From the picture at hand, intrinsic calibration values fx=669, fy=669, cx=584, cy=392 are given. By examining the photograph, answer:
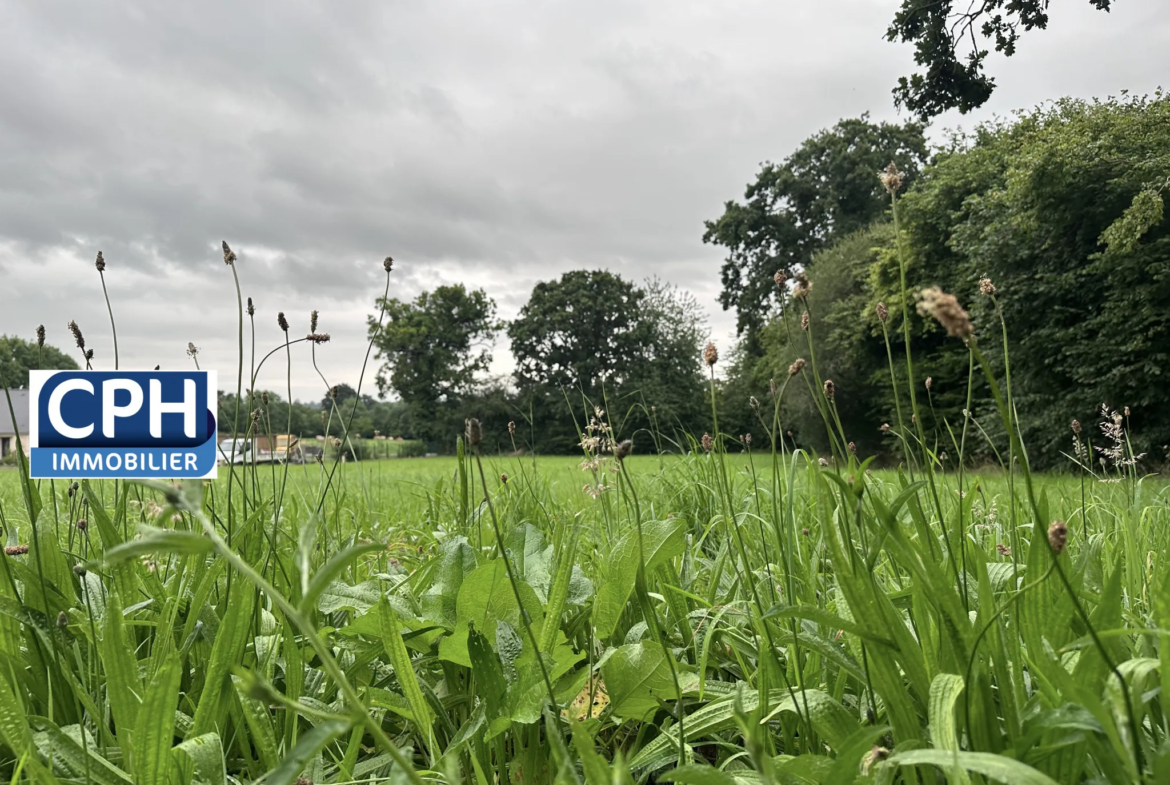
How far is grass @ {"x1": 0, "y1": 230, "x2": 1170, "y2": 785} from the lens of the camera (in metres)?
0.66

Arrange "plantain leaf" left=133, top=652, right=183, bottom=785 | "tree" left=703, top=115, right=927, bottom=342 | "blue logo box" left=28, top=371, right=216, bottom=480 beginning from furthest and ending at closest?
"tree" left=703, top=115, right=927, bottom=342, "blue logo box" left=28, top=371, right=216, bottom=480, "plantain leaf" left=133, top=652, right=183, bottom=785

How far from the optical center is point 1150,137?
1051 centimetres

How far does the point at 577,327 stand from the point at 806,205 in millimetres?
13899

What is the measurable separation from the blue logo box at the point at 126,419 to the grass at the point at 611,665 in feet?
3.56

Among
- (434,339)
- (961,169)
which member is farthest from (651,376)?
(961,169)

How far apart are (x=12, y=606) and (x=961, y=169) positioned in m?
17.6

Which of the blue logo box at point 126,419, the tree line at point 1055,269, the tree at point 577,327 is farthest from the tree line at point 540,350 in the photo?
the blue logo box at point 126,419

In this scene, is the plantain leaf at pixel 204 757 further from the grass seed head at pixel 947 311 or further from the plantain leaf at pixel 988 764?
the grass seed head at pixel 947 311

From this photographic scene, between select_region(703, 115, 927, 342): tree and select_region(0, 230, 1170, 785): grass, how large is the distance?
2849 centimetres

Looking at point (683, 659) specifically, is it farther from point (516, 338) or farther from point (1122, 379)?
point (516, 338)

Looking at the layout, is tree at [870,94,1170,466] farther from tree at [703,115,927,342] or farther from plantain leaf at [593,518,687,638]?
tree at [703,115,927,342]

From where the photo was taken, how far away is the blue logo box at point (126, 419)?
2.45m

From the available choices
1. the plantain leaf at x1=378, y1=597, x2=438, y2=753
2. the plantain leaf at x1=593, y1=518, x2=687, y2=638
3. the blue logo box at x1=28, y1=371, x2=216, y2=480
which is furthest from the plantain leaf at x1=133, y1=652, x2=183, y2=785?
the blue logo box at x1=28, y1=371, x2=216, y2=480

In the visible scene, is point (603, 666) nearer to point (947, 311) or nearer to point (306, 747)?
point (306, 747)
